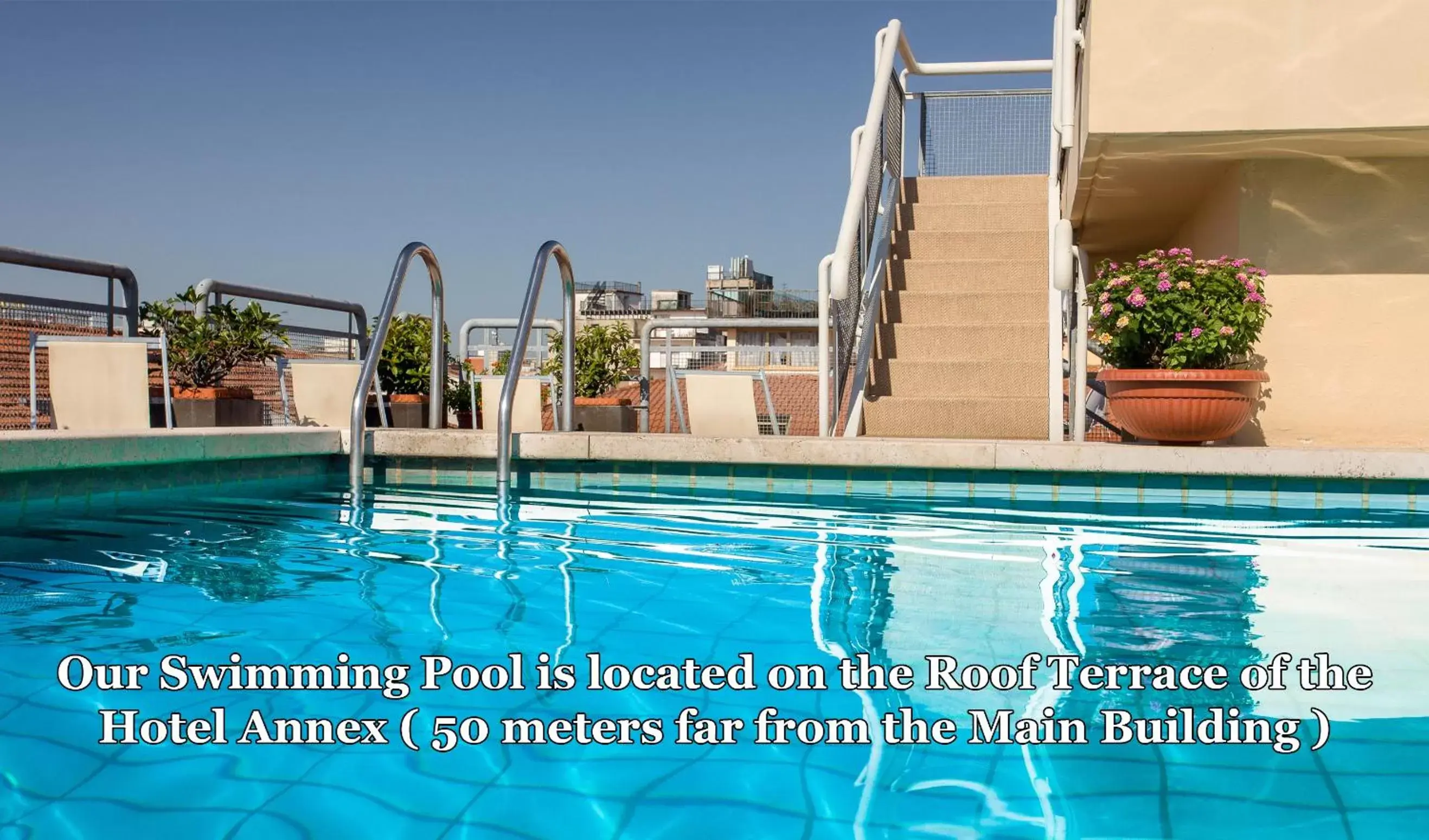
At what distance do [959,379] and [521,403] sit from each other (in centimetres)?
296

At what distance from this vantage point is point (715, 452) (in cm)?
559

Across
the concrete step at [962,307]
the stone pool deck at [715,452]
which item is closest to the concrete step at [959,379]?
the concrete step at [962,307]

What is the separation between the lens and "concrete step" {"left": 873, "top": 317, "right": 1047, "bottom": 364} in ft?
25.7

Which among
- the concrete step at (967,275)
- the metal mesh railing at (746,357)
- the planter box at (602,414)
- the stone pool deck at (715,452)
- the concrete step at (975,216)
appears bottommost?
the stone pool deck at (715,452)

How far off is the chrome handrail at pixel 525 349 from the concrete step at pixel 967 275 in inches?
117

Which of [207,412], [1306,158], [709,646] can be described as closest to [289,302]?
[207,412]

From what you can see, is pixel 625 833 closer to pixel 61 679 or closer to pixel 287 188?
pixel 61 679

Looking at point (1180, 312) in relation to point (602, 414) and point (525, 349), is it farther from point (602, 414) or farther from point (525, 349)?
point (602, 414)

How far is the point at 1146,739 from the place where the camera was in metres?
2.00

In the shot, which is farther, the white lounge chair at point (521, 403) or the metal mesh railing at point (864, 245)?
the white lounge chair at point (521, 403)

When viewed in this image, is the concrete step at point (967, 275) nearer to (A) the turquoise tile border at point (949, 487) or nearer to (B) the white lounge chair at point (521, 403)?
(B) the white lounge chair at point (521, 403)

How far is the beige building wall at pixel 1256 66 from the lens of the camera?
5746mm

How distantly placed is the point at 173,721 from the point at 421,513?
2.94 meters

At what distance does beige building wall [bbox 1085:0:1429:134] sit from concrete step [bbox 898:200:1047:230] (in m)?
2.92
